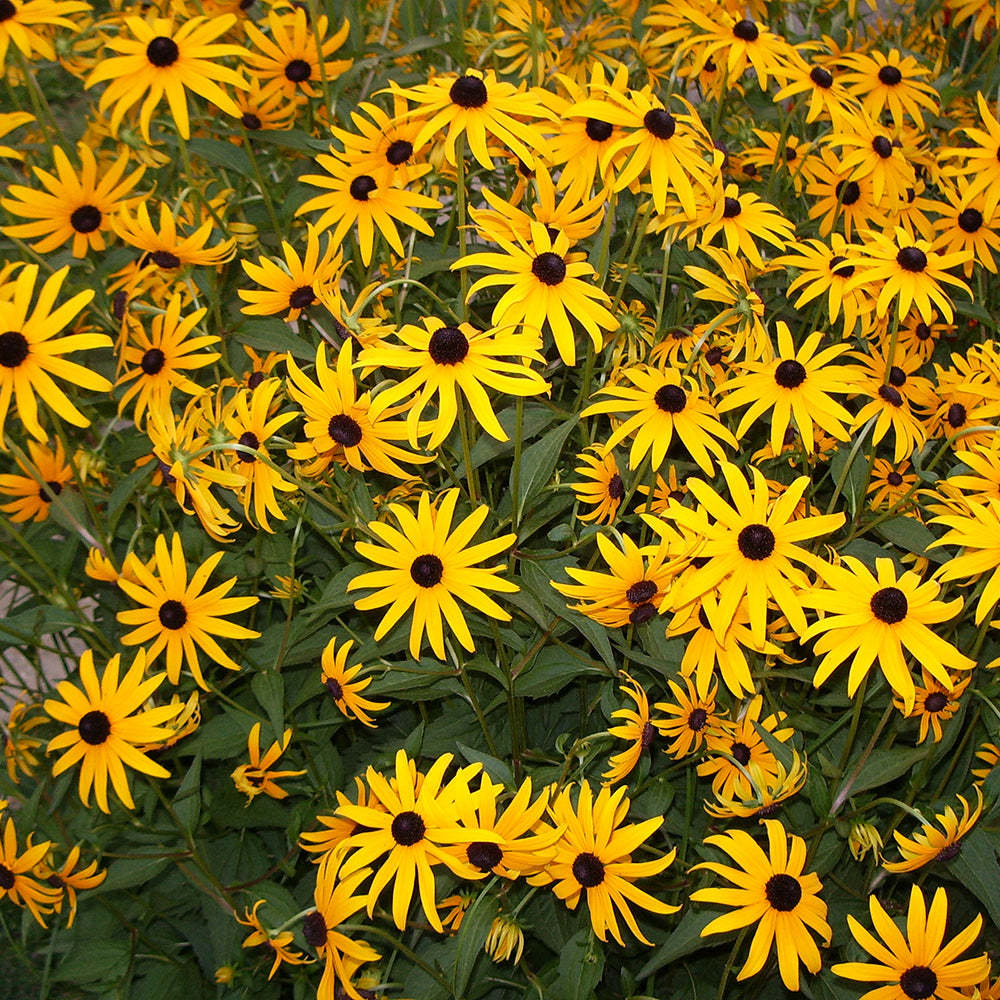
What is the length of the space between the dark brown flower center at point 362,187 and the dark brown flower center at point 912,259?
88 centimetres

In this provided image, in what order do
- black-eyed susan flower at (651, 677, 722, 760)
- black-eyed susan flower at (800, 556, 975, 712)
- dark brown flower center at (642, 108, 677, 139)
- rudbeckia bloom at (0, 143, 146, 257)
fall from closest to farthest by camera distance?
black-eyed susan flower at (800, 556, 975, 712) < black-eyed susan flower at (651, 677, 722, 760) < dark brown flower center at (642, 108, 677, 139) < rudbeckia bloom at (0, 143, 146, 257)

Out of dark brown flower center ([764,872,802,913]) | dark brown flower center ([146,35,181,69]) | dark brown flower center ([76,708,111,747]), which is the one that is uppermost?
dark brown flower center ([146,35,181,69])

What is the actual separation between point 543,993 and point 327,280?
46.9 inches

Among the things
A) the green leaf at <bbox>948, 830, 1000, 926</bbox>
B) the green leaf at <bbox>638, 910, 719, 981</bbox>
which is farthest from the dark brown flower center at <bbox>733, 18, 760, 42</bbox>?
the green leaf at <bbox>638, 910, 719, 981</bbox>

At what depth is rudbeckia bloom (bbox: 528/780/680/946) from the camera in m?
1.33

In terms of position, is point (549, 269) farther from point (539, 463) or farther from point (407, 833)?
point (407, 833)

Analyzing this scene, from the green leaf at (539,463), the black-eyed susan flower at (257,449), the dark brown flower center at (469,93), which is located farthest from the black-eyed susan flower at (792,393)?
the black-eyed susan flower at (257,449)

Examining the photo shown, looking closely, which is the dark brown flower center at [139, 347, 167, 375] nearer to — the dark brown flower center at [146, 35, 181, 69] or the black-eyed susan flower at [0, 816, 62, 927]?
the dark brown flower center at [146, 35, 181, 69]

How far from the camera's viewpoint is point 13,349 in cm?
143

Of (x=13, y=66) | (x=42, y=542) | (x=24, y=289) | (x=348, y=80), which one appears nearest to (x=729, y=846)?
(x=24, y=289)

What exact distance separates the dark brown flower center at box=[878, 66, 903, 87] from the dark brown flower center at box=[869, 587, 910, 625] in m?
1.37

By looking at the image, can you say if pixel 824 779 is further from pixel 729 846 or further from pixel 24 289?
pixel 24 289

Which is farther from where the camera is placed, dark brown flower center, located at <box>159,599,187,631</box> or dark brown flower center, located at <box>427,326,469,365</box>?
dark brown flower center, located at <box>159,599,187,631</box>

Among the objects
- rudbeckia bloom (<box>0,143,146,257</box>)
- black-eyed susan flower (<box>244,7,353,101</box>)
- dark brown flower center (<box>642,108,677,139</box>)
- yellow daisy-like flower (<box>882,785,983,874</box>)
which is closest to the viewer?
yellow daisy-like flower (<box>882,785,983,874</box>)
